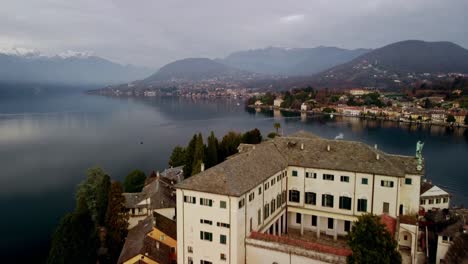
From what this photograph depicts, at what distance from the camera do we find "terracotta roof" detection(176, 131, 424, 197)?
1823cm

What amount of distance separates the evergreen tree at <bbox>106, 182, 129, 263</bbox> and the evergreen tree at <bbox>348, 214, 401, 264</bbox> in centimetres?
1599

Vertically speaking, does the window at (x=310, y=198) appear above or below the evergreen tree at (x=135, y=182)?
above

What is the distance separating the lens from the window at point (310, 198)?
23.1 metres

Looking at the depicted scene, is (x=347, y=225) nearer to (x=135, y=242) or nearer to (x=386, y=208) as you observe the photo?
(x=386, y=208)

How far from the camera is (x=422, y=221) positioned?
81.3 feet

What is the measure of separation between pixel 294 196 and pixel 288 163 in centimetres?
217

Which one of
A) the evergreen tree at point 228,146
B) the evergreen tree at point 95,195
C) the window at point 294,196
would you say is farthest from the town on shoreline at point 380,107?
the evergreen tree at point 95,195

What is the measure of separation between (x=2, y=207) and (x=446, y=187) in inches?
1857

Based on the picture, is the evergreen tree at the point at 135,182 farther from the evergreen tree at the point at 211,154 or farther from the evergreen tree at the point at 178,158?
the evergreen tree at the point at 211,154

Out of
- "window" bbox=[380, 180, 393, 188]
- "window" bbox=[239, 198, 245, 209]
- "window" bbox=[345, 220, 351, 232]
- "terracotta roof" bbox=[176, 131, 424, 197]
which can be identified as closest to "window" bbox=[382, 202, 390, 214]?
"window" bbox=[380, 180, 393, 188]

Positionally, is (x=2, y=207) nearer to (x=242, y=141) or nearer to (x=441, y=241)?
(x=242, y=141)

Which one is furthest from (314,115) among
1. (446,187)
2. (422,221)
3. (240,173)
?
(240,173)

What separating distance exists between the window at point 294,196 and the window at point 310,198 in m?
0.58

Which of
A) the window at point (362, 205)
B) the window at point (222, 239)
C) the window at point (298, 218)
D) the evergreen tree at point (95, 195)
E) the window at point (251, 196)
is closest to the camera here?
the window at point (222, 239)
